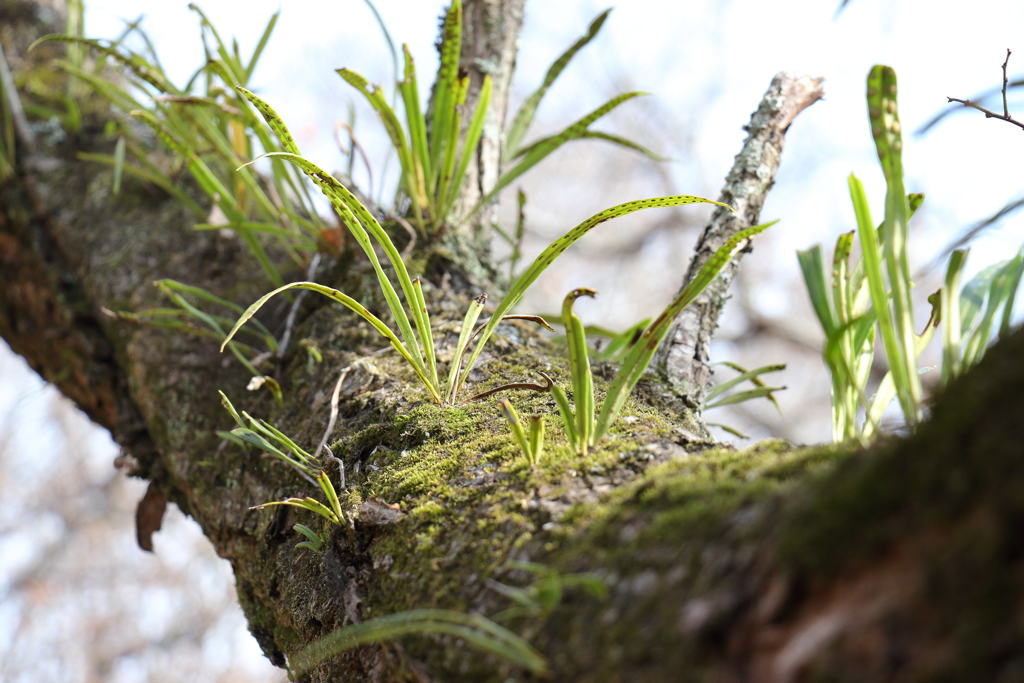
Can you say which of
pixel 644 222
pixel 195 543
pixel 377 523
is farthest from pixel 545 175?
pixel 377 523

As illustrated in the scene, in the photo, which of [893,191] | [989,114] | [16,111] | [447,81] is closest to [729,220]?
[989,114]

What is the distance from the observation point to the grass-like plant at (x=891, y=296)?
0.53 m

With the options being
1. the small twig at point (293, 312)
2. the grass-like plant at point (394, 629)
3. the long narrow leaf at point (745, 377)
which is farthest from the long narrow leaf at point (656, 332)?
the small twig at point (293, 312)

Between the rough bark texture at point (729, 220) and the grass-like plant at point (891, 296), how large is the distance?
0.33m

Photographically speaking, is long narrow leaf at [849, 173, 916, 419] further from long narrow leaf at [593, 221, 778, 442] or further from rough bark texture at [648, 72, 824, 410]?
rough bark texture at [648, 72, 824, 410]

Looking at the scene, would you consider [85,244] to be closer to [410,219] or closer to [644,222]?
[410,219]

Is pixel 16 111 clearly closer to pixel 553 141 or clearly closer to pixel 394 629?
pixel 553 141

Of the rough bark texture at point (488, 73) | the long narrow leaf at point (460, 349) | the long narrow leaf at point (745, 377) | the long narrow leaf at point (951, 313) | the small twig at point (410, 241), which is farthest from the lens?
the rough bark texture at point (488, 73)

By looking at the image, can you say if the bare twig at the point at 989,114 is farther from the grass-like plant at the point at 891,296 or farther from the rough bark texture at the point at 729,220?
the rough bark texture at the point at 729,220

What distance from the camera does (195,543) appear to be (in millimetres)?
9297

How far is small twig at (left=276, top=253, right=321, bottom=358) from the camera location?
1.25m

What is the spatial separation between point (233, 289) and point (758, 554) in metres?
1.42

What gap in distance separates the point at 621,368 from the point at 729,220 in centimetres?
57

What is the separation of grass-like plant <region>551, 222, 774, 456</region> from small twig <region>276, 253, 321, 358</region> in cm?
79
